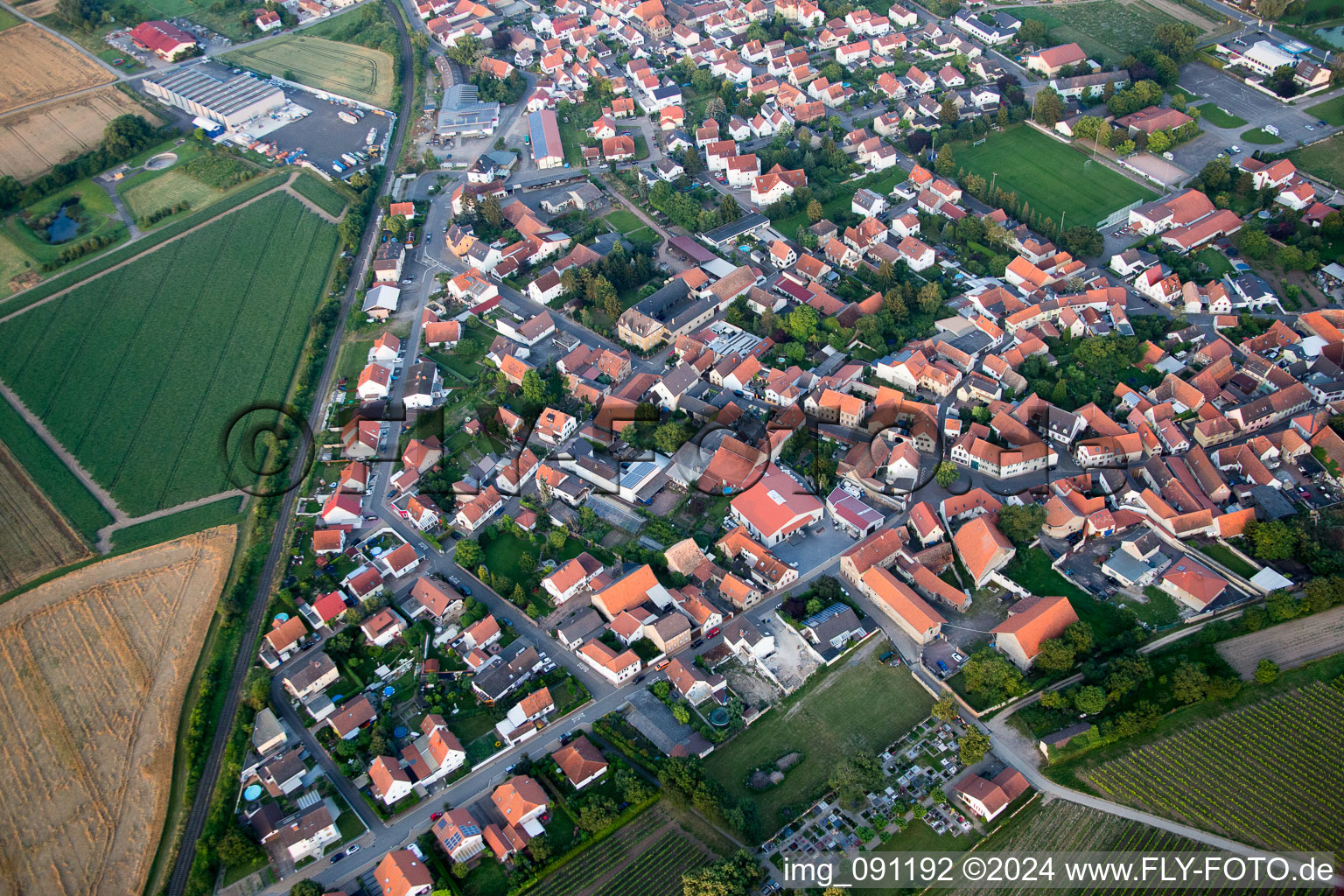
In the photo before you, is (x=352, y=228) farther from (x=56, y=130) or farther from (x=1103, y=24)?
(x=1103, y=24)

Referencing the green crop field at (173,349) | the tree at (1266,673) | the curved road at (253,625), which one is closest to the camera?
the curved road at (253,625)

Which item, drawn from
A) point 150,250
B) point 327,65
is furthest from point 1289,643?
point 327,65

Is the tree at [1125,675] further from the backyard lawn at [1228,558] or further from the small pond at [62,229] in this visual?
the small pond at [62,229]

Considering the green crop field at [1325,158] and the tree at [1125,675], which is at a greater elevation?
the green crop field at [1325,158]

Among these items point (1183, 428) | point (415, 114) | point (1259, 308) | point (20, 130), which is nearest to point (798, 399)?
point (1183, 428)

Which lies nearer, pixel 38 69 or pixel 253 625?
pixel 253 625

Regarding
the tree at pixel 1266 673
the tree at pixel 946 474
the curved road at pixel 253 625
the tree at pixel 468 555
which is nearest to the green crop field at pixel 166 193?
the curved road at pixel 253 625

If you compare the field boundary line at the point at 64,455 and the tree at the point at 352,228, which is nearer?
the field boundary line at the point at 64,455

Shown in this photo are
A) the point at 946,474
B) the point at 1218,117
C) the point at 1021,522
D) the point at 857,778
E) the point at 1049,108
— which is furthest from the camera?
the point at 1049,108
